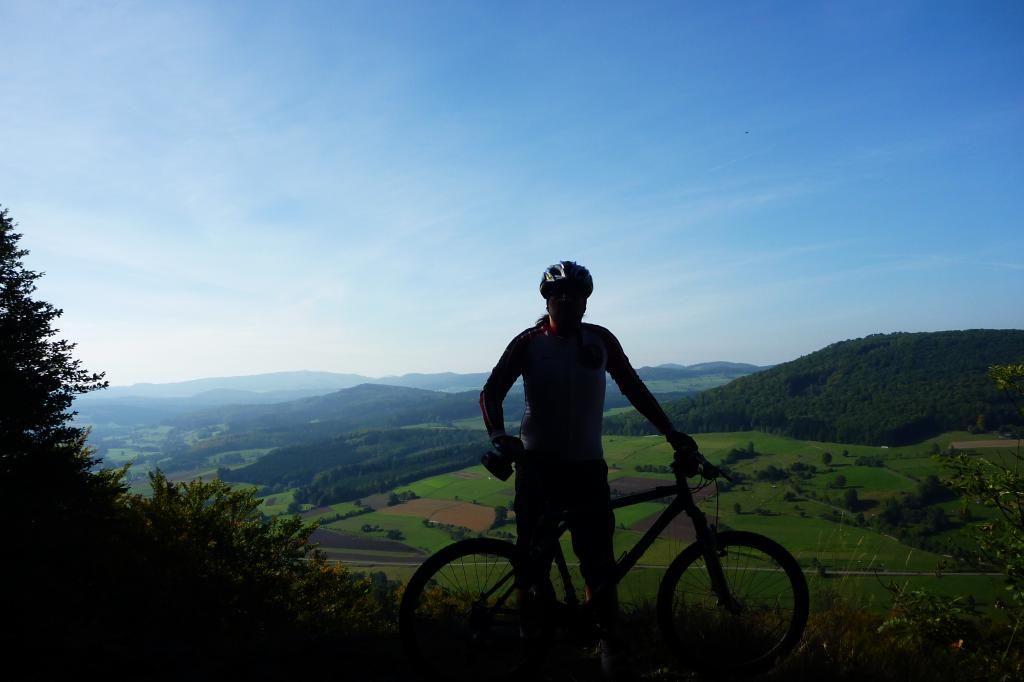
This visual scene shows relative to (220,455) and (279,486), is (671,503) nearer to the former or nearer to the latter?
(279,486)

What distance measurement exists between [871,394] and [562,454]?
85.6 meters

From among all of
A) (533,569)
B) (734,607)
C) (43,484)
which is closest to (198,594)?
(43,484)

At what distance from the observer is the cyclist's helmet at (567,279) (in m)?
3.88

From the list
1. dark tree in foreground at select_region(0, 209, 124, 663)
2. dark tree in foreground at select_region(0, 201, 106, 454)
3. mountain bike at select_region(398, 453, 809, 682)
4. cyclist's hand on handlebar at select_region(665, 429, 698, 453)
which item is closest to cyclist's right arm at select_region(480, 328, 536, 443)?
mountain bike at select_region(398, 453, 809, 682)

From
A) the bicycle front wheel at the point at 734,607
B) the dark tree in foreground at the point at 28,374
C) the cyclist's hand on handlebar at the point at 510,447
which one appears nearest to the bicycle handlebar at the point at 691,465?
the bicycle front wheel at the point at 734,607

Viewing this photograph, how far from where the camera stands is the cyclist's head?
386 centimetres

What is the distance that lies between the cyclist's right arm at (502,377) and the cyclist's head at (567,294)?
0.22 meters

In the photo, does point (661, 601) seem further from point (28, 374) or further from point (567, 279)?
point (28, 374)

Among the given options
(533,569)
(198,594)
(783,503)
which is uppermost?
(533,569)

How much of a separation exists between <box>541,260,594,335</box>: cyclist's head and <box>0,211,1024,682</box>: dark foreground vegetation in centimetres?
264

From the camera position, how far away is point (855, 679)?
372cm

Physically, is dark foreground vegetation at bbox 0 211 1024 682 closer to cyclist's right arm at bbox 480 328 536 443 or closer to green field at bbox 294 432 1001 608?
green field at bbox 294 432 1001 608

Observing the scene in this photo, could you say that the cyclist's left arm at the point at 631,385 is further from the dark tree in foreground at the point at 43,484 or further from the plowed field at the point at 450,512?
Answer: the plowed field at the point at 450,512

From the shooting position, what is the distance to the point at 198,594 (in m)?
6.79
